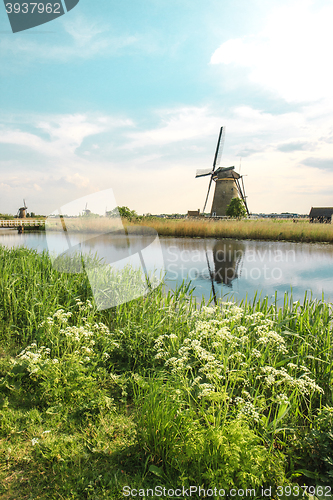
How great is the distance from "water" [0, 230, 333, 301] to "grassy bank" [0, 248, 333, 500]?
4.12 ft

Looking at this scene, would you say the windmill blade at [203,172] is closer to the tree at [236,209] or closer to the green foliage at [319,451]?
the tree at [236,209]

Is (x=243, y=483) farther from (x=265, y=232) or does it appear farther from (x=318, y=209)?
(x=318, y=209)

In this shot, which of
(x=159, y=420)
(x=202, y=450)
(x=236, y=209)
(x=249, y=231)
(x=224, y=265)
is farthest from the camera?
(x=236, y=209)

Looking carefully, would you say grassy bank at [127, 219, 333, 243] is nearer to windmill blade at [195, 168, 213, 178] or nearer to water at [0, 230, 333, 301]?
water at [0, 230, 333, 301]

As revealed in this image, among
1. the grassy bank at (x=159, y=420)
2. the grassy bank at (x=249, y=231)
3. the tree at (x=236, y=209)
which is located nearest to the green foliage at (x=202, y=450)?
the grassy bank at (x=159, y=420)

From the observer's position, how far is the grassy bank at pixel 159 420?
A: 5.46ft

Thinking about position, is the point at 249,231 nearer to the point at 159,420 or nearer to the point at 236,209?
the point at 236,209

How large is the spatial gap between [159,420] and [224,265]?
9301 mm

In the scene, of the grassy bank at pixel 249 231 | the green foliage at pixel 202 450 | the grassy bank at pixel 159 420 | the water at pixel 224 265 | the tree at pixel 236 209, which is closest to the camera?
the green foliage at pixel 202 450

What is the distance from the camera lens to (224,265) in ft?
35.5

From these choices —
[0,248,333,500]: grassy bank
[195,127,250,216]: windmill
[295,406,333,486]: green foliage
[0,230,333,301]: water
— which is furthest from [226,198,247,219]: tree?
[295,406,333,486]: green foliage

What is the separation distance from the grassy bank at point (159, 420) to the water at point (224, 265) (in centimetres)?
126

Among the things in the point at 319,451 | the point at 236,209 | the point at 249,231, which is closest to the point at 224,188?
the point at 236,209

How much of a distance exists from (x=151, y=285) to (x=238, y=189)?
3587cm
